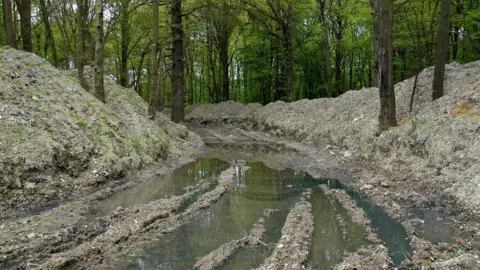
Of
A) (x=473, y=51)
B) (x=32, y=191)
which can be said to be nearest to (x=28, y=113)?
(x=32, y=191)

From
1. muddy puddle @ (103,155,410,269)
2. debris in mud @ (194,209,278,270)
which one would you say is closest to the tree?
muddy puddle @ (103,155,410,269)

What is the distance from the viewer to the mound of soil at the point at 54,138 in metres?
5.74

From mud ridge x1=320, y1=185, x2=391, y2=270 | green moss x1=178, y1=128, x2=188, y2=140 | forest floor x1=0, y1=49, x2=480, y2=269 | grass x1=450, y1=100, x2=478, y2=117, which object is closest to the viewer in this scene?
mud ridge x1=320, y1=185, x2=391, y2=270

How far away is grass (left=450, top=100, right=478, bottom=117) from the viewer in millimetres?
7505

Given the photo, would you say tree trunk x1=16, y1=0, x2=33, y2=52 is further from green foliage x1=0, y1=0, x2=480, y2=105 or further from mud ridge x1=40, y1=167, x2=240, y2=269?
mud ridge x1=40, y1=167, x2=240, y2=269

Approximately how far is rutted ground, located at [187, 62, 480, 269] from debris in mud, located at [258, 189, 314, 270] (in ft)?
4.26

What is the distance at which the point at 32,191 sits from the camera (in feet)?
18.6

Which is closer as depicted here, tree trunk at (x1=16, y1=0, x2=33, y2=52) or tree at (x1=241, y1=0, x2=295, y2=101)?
tree trunk at (x1=16, y1=0, x2=33, y2=52)

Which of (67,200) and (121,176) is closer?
(67,200)

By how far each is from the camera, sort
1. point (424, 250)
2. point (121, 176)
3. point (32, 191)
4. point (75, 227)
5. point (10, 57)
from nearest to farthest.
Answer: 1. point (424, 250)
2. point (75, 227)
3. point (32, 191)
4. point (121, 176)
5. point (10, 57)

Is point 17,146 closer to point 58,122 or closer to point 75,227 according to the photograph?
point 58,122

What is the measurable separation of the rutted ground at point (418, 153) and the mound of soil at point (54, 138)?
493 centimetres

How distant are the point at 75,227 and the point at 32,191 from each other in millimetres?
1526

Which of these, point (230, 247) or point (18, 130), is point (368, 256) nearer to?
point (230, 247)
